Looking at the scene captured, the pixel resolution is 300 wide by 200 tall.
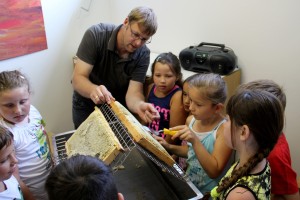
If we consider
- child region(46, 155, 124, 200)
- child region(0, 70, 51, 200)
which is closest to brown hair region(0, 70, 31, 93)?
child region(0, 70, 51, 200)

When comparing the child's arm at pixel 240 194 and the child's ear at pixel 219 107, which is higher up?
the child's ear at pixel 219 107

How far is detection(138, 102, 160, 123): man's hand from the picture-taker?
1.42 metres

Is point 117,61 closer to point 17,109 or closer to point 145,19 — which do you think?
point 145,19

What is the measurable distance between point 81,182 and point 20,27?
6.64 feet

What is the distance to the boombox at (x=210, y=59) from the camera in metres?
1.84

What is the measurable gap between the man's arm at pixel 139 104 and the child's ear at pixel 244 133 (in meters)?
0.57

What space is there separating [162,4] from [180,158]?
4.90 feet

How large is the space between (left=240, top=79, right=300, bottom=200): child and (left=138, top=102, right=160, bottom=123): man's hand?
0.52 m

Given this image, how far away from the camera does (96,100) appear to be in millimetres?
1395

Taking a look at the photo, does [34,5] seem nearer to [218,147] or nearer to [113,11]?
[113,11]

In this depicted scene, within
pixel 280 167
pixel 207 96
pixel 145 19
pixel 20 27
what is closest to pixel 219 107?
pixel 207 96

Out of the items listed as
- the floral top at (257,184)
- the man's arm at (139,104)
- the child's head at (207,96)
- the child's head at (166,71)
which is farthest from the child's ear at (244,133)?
the child's head at (166,71)

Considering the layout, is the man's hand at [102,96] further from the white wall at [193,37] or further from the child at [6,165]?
the white wall at [193,37]

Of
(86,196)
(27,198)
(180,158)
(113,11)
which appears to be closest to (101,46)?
(180,158)
